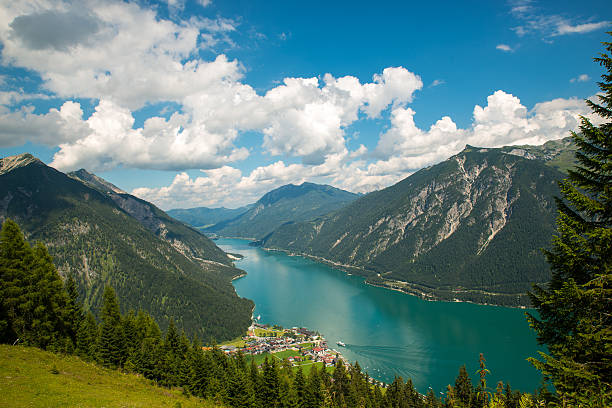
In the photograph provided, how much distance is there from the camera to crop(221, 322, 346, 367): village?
384 ft

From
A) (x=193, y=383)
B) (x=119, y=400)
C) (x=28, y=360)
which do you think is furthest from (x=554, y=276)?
(x=193, y=383)

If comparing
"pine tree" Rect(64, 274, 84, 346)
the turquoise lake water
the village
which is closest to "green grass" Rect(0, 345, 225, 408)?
"pine tree" Rect(64, 274, 84, 346)

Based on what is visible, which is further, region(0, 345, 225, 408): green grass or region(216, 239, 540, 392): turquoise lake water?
region(216, 239, 540, 392): turquoise lake water

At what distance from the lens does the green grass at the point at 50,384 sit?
16.4 meters

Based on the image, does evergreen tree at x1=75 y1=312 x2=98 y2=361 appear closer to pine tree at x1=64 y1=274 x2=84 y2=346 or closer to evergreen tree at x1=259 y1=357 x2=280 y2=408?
pine tree at x1=64 y1=274 x2=84 y2=346

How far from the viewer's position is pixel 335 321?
535 ft

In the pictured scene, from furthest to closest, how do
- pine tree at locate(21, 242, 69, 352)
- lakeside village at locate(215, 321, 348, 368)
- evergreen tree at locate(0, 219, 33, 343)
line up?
1. lakeside village at locate(215, 321, 348, 368)
2. pine tree at locate(21, 242, 69, 352)
3. evergreen tree at locate(0, 219, 33, 343)

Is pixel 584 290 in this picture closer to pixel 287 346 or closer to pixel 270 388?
pixel 270 388

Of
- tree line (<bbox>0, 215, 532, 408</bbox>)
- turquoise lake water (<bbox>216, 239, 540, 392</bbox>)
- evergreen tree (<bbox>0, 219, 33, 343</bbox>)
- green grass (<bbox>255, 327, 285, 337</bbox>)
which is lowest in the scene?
green grass (<bbox>255, 327, 285, 337</bbox>)

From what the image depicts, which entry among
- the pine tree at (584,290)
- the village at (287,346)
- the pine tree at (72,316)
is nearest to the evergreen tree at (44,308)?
the pine tree at (72,316)

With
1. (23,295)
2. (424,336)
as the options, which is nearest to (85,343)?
(23,295)

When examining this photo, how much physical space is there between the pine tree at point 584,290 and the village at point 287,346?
110242 millimetres

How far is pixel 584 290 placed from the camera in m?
10.4

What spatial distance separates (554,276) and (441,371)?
377 feet
